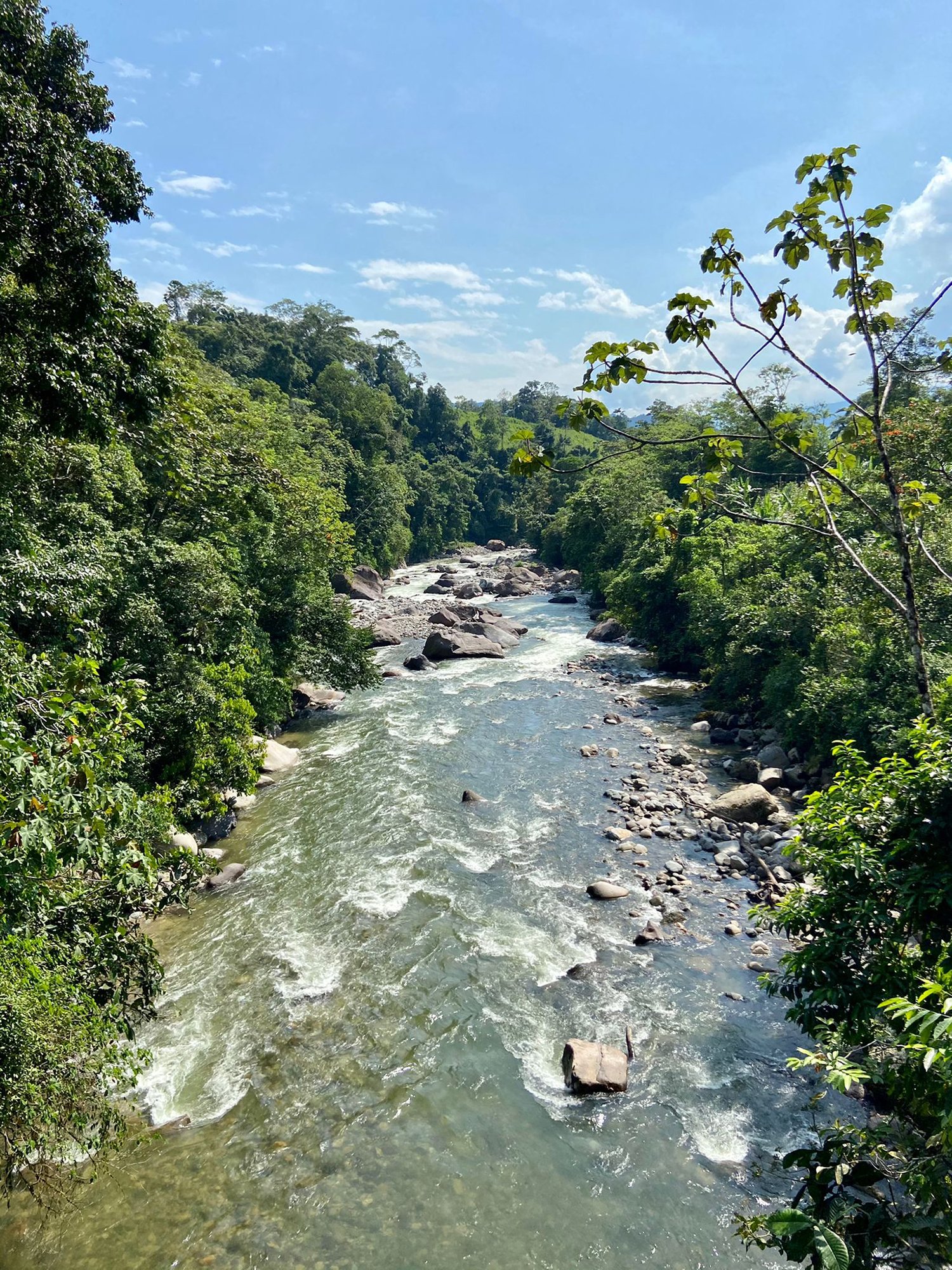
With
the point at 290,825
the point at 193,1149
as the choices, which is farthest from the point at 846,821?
the point at 290,825

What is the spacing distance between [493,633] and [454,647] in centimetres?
341

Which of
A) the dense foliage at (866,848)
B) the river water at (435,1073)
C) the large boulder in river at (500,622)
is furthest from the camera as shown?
the large boulder in river at (500,622)

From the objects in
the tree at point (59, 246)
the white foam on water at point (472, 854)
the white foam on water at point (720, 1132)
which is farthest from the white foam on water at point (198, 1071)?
the tree at point (59, 246)

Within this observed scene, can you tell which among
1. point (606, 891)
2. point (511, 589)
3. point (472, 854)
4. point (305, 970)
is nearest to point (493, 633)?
point (511, 589)

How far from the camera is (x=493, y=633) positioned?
3359 centimetres

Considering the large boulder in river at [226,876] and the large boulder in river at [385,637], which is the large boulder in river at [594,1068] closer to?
the large boulder in river at [226,876]

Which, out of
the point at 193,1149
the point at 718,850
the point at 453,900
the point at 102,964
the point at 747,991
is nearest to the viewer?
the point at 102,964

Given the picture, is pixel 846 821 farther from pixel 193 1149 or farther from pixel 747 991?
pixel 193 1149

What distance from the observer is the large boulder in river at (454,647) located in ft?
101

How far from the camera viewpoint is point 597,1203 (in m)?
7.16

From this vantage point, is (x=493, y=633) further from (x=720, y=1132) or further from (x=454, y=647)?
(x=720, y=1132)

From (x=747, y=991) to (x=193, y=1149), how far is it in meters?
7.87

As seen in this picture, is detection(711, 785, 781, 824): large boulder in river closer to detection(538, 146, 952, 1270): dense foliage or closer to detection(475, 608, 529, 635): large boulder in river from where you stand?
detection(538, 146, 952, 1270): dense foliage

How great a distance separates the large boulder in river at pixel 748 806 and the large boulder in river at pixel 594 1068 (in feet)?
25.0
